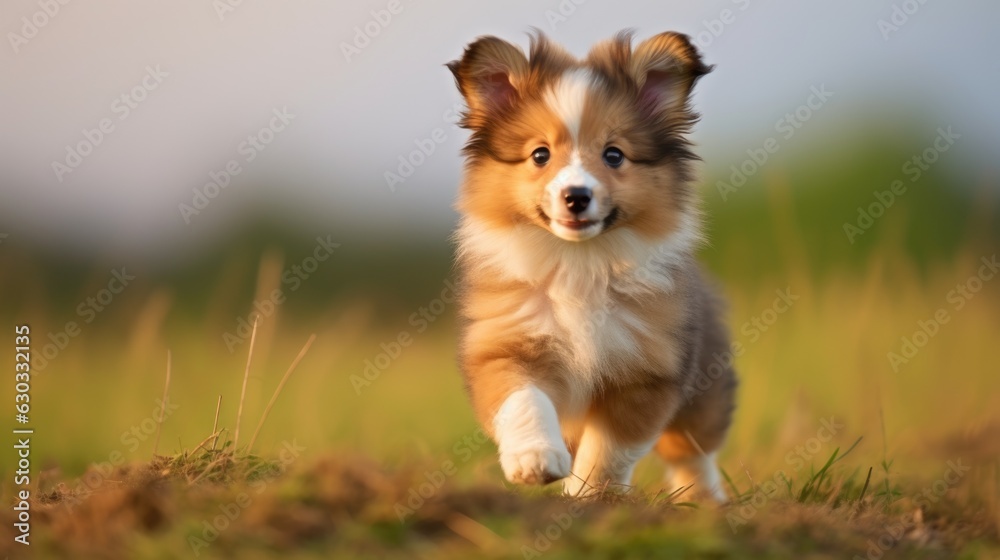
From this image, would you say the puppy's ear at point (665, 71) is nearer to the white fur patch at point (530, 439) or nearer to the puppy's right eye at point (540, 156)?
the puppy's right eye at point (540, 156)

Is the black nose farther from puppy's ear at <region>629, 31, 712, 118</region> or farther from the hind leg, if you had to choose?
the hind leg

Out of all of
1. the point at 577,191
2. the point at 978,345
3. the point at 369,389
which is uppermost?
the point at 978,345

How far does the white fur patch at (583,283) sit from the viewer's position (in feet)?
12.6

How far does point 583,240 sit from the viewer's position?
12.7ft

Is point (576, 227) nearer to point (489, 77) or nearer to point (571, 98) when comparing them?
point (571, 98)

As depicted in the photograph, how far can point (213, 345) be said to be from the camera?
6797 mm

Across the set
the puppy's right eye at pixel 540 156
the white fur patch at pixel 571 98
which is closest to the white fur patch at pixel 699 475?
the puppy's right eye at pixel 540 156

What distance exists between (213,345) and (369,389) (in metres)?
1.22

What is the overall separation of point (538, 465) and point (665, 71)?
6.48 ft

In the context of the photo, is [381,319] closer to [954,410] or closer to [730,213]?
[730,213]

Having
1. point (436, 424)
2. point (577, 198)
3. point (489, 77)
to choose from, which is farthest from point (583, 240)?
point (436, 424)

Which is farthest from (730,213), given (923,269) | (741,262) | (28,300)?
(28,300)

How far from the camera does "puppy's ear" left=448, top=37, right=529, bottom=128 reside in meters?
4.10

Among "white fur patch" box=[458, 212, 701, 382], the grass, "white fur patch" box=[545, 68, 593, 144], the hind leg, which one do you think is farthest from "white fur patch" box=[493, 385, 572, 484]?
the hind leg
